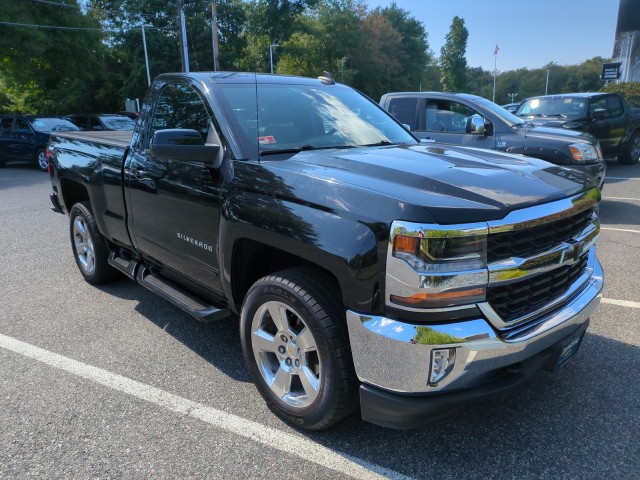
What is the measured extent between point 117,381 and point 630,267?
502cm

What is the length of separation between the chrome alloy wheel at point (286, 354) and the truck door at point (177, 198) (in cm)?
54

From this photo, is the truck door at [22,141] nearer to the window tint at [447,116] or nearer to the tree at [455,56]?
the window tint at [447,116]

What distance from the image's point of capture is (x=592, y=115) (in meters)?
10.6

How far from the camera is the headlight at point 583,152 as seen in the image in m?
6.96

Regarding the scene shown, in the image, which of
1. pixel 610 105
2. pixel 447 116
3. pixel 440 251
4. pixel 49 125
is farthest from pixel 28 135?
pixel 440 251

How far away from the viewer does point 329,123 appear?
11.4ft

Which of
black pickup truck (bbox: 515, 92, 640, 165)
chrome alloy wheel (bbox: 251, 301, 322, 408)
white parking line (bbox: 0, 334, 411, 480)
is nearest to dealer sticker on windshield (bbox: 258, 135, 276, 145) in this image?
chrome alloy wheel (bbox: 251, 301, 322, 408)

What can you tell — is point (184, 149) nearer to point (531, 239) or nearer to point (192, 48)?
point (531, 239)

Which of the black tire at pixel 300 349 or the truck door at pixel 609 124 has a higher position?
the truck door at pixel 609 124

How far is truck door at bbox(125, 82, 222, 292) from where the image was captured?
3.04m

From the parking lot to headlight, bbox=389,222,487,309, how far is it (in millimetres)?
911

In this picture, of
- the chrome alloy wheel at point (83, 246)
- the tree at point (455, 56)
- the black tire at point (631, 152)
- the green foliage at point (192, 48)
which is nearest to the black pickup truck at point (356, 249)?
the chrome alloy wheel at point (83, 246)

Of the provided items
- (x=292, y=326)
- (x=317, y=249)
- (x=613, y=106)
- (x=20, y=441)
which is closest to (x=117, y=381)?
(x=20, y=441)

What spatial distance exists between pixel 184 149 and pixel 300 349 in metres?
1.33
